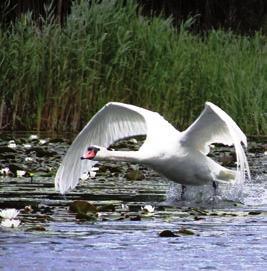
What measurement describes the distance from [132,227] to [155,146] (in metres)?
2.35

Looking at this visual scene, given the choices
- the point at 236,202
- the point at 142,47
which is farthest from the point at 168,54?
the point at 236,202

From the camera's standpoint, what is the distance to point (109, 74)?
1891 centimetres

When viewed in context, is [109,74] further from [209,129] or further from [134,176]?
[209,129]

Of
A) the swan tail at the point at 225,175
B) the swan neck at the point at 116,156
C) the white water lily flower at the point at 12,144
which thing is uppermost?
the swan neck at the point at 116,156

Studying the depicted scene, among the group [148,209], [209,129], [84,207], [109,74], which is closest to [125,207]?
[148,209]

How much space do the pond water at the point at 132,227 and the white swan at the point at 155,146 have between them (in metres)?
0.25

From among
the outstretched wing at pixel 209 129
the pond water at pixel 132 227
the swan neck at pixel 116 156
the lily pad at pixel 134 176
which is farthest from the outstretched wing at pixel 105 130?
the lily pad at pixel 134 176

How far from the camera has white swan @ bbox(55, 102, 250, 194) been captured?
37.8 feet

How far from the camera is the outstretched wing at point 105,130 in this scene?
39.7 feet

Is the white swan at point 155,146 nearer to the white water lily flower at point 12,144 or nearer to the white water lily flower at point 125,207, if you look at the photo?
the white water lily flower at point 125,207

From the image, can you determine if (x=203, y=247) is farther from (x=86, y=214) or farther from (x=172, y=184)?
(x=172, y=184)

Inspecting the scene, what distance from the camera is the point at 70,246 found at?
8375 mm

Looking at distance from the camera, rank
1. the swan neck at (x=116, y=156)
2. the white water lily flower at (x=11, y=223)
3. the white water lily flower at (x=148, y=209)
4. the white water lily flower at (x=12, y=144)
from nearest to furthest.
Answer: the white water lily flower at (x=11, y=223) < the white water lily flower at (x=148, y=209) < the swan neck at (x=116, y=156) < the white water lily flower at (x=12, y=144)

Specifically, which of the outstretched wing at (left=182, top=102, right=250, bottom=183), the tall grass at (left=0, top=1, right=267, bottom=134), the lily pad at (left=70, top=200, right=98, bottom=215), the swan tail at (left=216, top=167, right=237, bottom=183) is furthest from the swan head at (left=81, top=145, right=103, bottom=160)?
the tall grass at (left=0, top=1, right=267, bottom=134)
